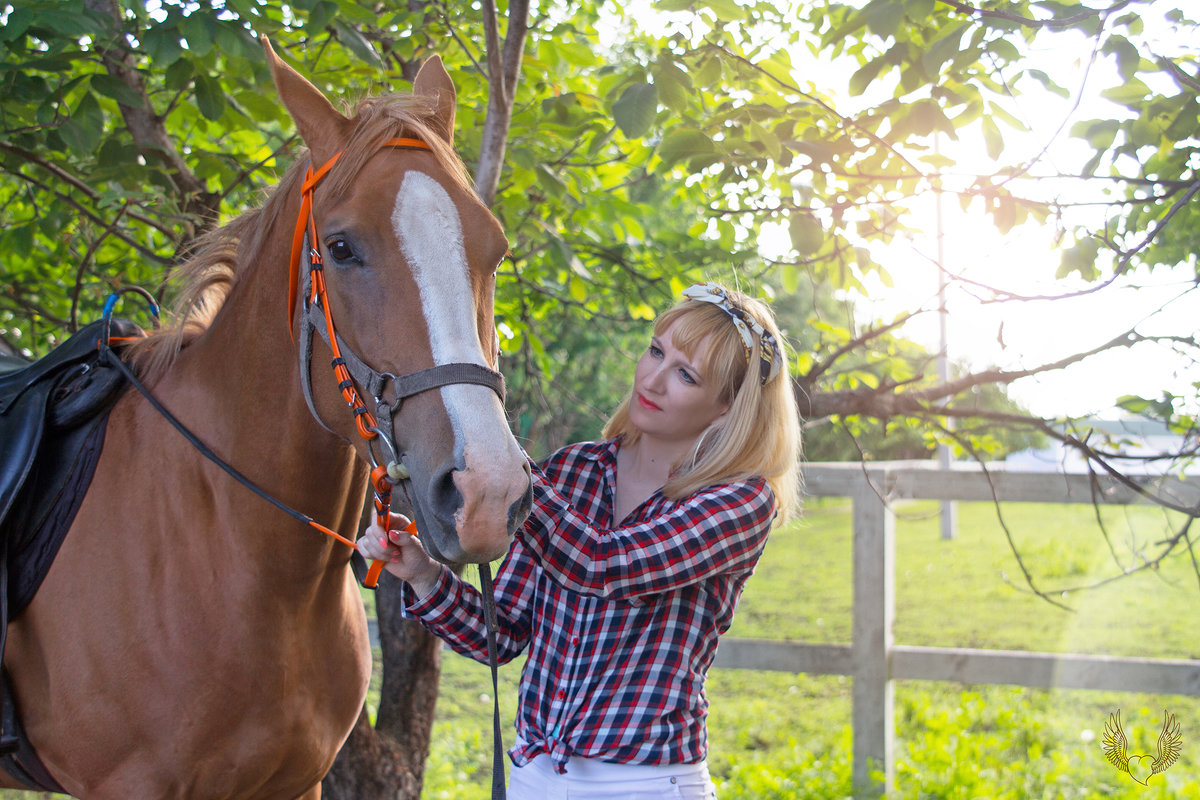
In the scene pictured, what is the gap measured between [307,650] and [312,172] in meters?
1.00

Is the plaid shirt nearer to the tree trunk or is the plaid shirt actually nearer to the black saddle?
the black saddle

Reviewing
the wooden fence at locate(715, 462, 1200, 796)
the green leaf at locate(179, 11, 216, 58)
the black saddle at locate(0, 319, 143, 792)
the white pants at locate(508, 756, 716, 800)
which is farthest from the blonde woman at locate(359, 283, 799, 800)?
the wooden fence at locate(715, 462, 1200, 796)

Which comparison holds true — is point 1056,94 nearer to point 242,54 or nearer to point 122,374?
point 242,54

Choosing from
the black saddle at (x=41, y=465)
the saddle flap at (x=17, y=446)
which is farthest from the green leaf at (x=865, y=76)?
the saddle flap at (x=17, y=446)

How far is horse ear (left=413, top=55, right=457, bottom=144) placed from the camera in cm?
176

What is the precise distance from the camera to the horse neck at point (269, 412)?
1.74 metres

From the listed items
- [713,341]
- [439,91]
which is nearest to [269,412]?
[439,91]

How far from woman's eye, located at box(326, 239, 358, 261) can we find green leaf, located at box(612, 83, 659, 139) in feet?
3.06

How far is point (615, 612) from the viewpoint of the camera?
1.70m

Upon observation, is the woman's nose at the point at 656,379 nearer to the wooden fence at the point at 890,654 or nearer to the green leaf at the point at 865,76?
the green leaf at the point at 865,76

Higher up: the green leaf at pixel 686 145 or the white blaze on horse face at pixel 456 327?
the green leaf at pixel 686 145

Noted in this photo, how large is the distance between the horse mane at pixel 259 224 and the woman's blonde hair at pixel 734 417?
566mm

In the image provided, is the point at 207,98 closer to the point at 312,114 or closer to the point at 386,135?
the point at 312,114

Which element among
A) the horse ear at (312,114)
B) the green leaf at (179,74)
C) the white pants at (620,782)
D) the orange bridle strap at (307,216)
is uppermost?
the green leaf at (179,74)
